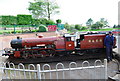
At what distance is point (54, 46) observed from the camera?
23.2 feet

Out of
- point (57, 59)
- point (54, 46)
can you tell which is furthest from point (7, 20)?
point (57, 59)

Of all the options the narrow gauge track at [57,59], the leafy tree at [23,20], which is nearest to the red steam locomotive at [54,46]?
the narrow gauge track at [57,59]

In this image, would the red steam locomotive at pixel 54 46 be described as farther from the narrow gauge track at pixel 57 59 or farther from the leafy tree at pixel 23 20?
the leafy tree at pixel 23 20

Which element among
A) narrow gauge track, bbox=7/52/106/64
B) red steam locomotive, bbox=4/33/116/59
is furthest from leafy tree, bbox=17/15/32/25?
narrow gauge track, bbox=7/52/106/64

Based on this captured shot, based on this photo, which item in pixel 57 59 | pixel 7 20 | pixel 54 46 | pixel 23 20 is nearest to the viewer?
pixel 57 59

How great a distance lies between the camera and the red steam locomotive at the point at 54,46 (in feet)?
22.6

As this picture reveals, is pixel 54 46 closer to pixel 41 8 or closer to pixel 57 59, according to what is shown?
pixel 57 59

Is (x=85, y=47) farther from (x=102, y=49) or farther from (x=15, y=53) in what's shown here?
(x=15, y=53)

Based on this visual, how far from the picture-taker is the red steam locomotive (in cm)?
689

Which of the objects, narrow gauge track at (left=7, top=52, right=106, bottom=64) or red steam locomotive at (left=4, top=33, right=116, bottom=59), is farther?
red steam locomotive at (left=4, top=33, right=116, bottom=59)

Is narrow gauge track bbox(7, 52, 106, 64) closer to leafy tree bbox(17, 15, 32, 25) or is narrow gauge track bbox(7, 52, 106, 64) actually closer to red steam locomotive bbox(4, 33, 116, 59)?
red steam locomotive bbox(4, 33, 116, 59)

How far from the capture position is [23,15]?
831 inches

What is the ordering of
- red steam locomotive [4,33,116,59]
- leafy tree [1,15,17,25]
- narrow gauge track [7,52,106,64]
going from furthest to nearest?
leafy tree [1,15,17,25], red steam locomotive [4,33,116,59], narrow gauge track [7,52,106,64]

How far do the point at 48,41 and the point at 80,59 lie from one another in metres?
2.13
